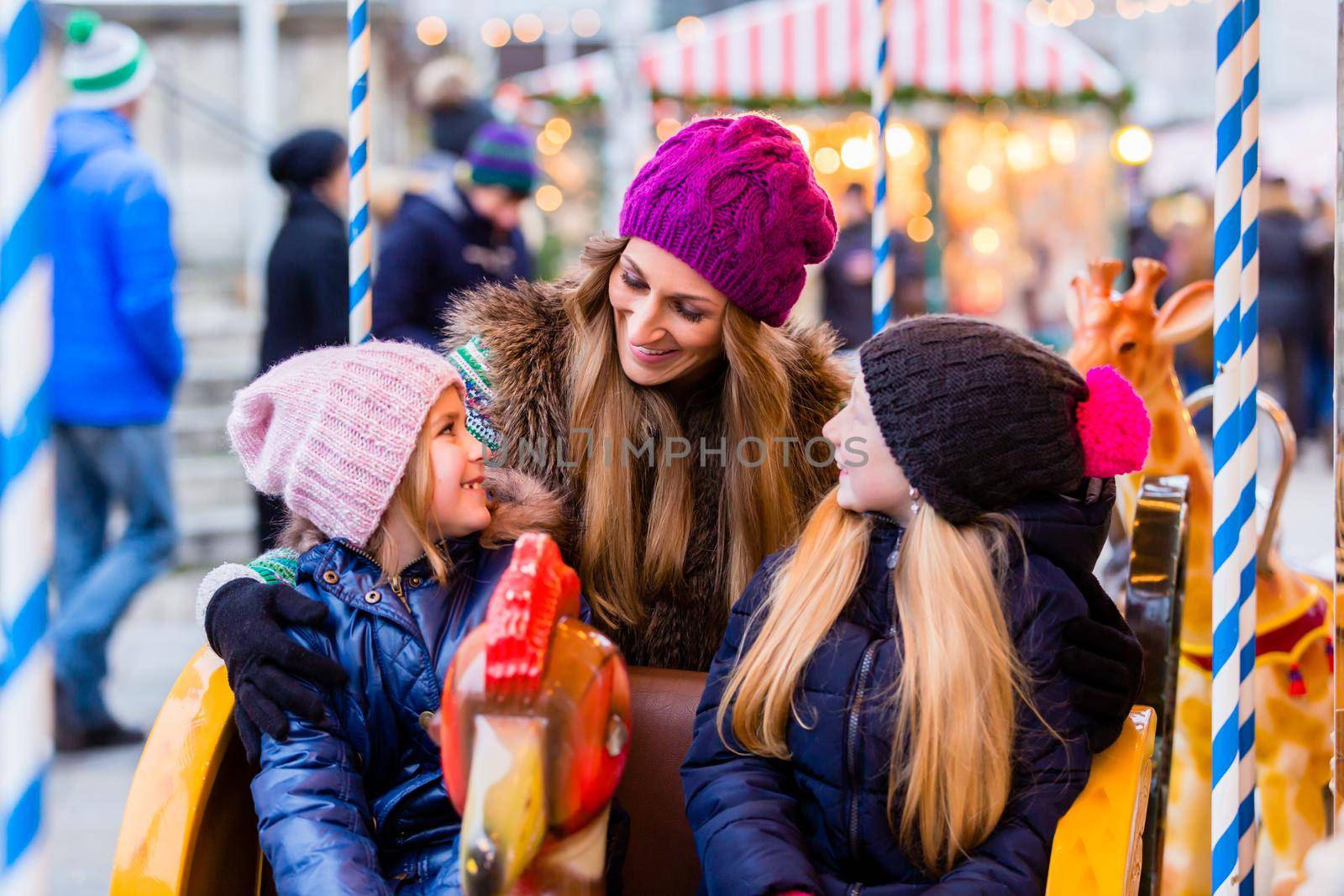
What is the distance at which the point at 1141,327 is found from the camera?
2.58 metres

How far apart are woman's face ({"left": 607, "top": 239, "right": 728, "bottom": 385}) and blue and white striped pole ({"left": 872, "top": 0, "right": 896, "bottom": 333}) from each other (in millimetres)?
510

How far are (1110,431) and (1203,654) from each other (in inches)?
40.3

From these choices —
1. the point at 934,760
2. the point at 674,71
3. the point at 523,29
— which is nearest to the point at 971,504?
the point at 934,760

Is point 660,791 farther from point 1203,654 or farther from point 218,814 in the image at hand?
point 1203,654

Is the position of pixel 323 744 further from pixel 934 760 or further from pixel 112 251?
pixel 112 251

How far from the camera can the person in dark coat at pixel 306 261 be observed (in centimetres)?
451

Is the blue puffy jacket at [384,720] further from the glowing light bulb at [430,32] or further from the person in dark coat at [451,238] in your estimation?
the glowing light bulb at [430,32]

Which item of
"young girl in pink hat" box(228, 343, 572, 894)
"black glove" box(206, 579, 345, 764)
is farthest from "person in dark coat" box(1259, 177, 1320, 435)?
"black glove" box(206, 579, 345, 764)

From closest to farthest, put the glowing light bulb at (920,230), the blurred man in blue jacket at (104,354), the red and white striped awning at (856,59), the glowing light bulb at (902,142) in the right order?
the blurred man in blue jacket at (104,354) → the red and white striped awning at (856,59) → the glowing light bulb at (902,142) → the glowing light bulb at (920,230)

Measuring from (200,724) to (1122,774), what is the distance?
3.93 ft

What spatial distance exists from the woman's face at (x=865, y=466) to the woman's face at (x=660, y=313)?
0.48m

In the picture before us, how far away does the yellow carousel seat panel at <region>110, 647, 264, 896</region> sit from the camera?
5.72ft

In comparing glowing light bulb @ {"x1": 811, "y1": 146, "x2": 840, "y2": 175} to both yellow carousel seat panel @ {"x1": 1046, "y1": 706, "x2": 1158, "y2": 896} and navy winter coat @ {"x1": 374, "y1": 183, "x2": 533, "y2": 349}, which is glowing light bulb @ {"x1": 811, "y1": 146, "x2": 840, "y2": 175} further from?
Answer: yellow carousel seat panel @ {"x1": 1046, "y1": 706, "x2": 1158, "y2": 896}

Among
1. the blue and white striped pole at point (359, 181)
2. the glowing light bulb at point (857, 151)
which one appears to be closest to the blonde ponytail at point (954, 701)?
the blue and white striped pole at point (359, 181)
